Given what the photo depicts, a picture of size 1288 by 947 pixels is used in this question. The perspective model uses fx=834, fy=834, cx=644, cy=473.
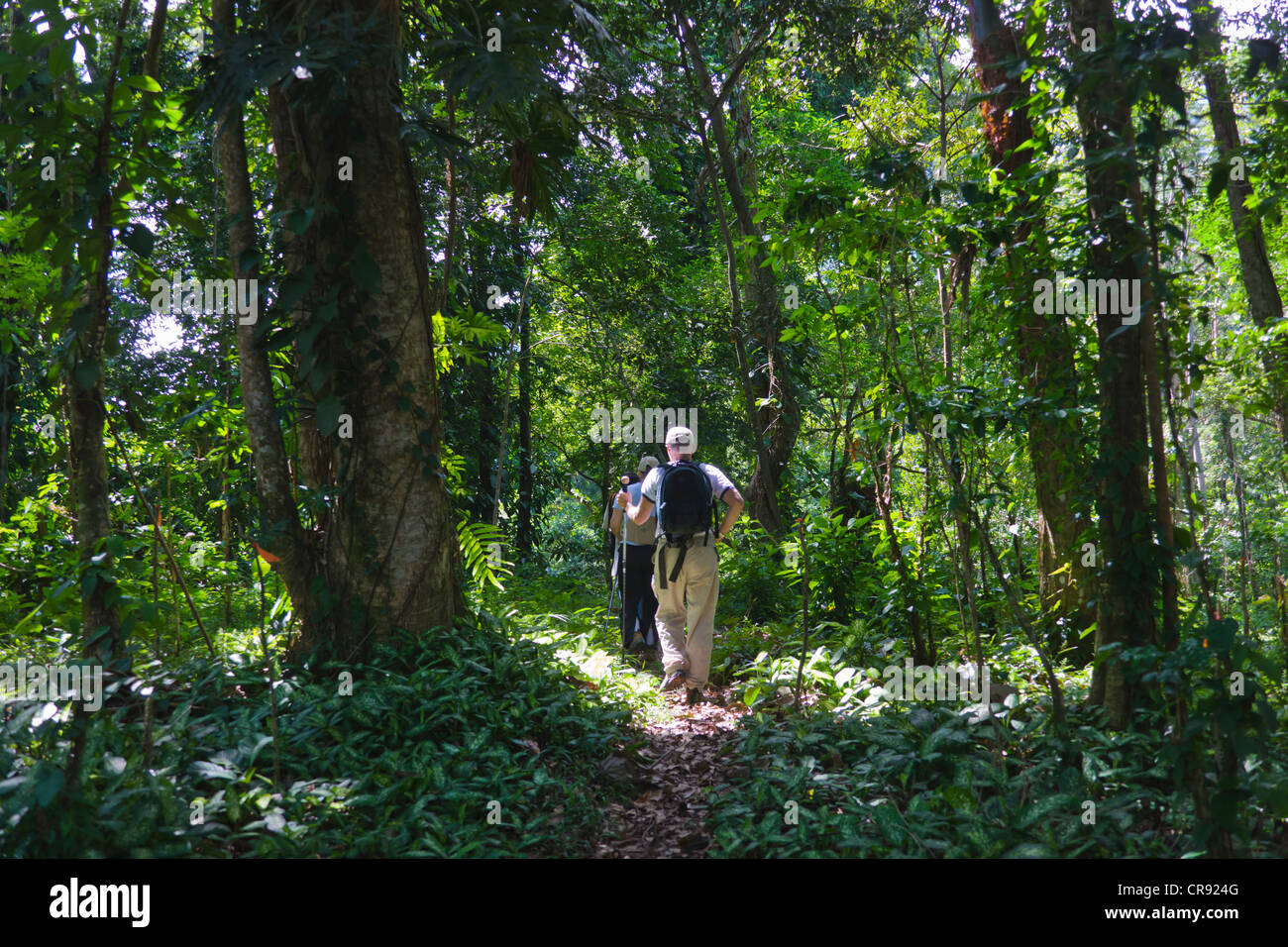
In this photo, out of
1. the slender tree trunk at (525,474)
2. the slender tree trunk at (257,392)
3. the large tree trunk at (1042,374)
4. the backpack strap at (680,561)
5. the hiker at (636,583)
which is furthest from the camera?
the slender tree trunk at (525,474)

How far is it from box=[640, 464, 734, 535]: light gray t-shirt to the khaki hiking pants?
13.2 inches

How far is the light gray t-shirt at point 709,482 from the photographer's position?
22.0ft

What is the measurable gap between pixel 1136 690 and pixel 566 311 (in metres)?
9.81

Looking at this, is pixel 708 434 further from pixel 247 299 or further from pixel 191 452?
pixel 247 299

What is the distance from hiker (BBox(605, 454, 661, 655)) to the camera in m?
7.71

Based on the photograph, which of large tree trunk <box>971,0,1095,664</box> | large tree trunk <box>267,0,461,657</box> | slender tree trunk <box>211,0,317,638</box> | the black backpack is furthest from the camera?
the black backpack

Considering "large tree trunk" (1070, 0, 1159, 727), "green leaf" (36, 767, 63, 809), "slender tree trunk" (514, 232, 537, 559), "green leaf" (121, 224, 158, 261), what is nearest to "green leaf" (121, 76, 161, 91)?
"green leaf" (121, 224, 158, 261)

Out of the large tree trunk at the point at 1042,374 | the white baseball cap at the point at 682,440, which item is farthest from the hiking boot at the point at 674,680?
the large tree trunk at the point at 1042,374

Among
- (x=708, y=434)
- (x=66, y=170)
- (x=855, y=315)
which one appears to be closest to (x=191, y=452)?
(x=66, y=170)

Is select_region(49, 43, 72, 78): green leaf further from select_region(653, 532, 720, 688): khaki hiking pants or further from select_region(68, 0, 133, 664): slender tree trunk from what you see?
select_region(653, 532, 720, 688): khaki hiking pants

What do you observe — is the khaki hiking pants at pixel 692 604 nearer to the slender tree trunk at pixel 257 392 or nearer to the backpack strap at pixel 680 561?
the backpack strap at pixel 680 561

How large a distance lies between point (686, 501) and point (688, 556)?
47cm

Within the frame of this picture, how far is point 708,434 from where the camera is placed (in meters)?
15.4

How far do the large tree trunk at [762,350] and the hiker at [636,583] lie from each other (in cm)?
268
